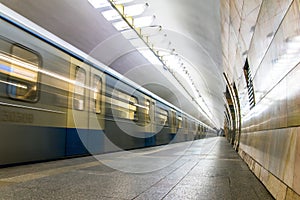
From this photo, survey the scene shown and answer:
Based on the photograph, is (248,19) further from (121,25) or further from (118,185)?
(121,25)

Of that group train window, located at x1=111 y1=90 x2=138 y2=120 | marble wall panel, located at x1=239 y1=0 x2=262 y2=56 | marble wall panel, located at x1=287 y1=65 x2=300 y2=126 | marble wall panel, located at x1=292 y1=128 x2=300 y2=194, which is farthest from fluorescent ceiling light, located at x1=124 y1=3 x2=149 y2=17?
marble wall panel, located at x1=292 y1=128 x2=300 y2=194

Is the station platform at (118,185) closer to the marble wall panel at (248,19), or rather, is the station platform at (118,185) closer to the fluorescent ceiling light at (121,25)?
the marble wall panel at (248,19)

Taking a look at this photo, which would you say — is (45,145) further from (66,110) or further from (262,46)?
(262,46)

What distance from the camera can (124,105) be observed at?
847 cm

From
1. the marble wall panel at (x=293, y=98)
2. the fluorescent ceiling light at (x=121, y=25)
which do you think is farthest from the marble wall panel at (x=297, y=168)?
the fluorescent ceiling light at (x=121, y=25)

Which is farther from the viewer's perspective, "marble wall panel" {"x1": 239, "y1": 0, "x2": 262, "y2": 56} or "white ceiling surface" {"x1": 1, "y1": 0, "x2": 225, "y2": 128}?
"white ceiling surface" {"x1": 1, "y1": 0, "x2": 225, "y2": 128}

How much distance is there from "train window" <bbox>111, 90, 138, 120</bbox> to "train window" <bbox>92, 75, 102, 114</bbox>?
711 mm

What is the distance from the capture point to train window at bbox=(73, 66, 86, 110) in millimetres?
6050

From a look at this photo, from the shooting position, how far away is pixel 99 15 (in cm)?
727

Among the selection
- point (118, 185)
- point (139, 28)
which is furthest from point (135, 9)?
point (118, 185)

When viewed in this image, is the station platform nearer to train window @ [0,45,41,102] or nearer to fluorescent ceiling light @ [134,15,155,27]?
train window @ [0,45,41,102]

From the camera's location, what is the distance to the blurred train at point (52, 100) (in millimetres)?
4312

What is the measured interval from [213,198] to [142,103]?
307 inches

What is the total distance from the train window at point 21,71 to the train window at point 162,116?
7.84 metres
